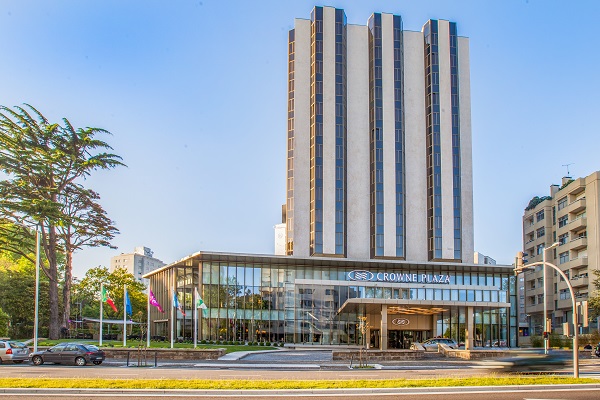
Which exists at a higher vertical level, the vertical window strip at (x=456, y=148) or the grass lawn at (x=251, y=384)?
the vertical window strip at (x=456, y=148)

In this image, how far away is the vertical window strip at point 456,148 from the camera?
85.5 meters

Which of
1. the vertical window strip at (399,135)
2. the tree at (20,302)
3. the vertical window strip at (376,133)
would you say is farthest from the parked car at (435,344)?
the tree at (20,302)

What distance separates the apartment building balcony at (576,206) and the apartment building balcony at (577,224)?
5.04 feet

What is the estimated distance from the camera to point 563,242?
91438 millimetres

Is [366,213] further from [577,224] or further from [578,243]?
[578,243]

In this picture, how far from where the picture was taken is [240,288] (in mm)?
74938

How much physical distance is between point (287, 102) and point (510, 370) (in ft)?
212

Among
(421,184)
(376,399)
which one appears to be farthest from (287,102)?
(376,399)

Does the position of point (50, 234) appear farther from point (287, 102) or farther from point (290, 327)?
point (287, 102)

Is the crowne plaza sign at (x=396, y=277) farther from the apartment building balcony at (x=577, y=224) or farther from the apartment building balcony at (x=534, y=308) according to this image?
the apartment building balcony at (x=534, y=308)

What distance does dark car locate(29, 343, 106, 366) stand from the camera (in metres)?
38.5

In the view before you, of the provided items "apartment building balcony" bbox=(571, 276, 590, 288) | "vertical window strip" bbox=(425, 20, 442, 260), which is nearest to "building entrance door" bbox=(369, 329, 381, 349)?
"vertical window strip" bbox=(425, 20, 442, 260)

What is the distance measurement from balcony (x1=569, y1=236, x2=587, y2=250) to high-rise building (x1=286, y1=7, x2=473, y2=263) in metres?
13.3

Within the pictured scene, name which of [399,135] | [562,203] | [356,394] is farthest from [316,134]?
[356,394]
